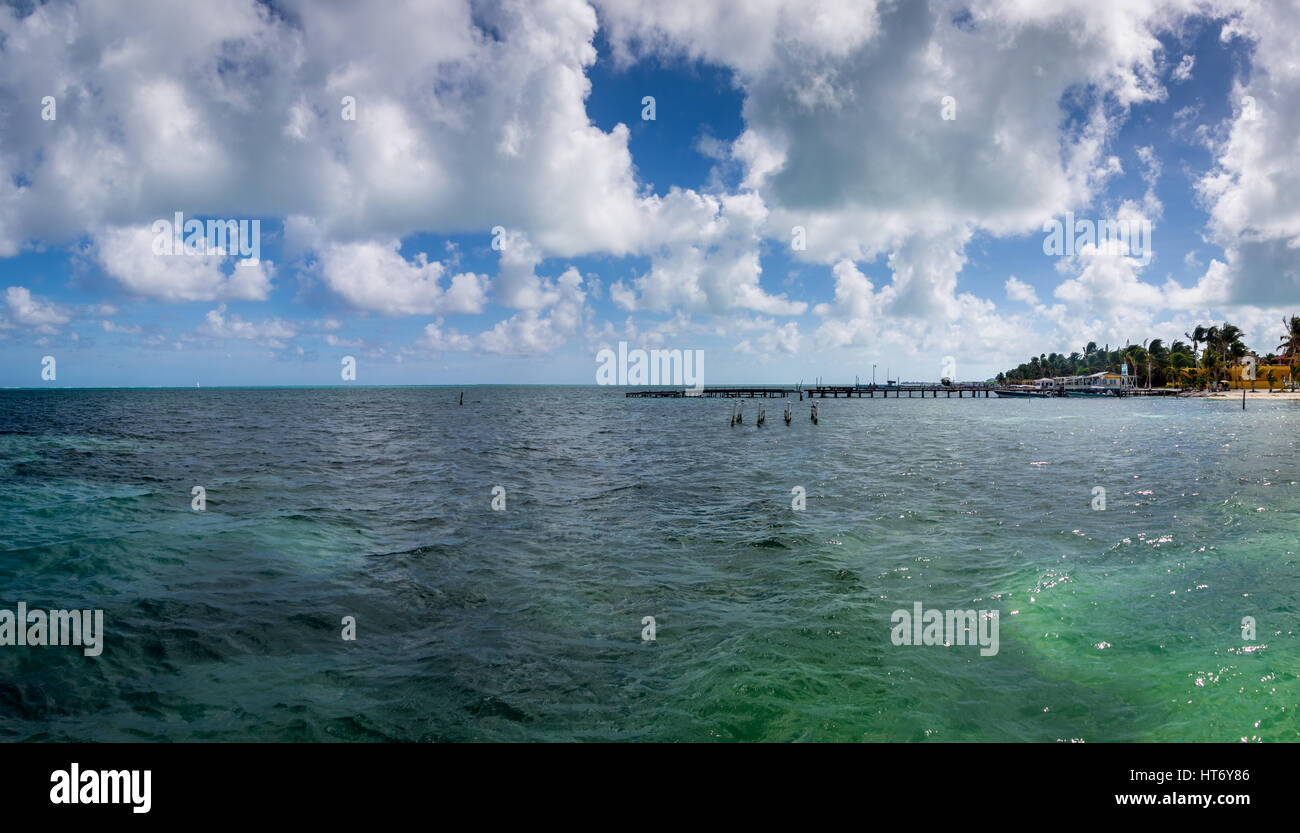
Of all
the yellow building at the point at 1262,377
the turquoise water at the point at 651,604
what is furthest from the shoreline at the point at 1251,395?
the turquoise water at the point at 651,604

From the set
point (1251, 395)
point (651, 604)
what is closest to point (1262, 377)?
point (1251, 395)

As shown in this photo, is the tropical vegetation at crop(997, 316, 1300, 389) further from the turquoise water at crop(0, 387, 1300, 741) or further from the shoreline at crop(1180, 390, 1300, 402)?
the turquoise water at crop(0, 387, 1300, 741)

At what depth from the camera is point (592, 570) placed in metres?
16.9

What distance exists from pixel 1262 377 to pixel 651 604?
202209 mm

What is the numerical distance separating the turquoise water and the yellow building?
161 metres

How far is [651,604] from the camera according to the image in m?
14.3

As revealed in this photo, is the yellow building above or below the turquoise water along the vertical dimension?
above

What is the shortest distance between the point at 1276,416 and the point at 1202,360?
106m

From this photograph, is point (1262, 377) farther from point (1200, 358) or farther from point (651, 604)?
point (651, 604)

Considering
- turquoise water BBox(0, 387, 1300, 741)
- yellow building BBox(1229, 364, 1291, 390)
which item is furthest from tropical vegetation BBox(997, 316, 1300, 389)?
turquoise water BBox(0, 387, 1300, 741)

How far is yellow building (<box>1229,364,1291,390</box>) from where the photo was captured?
142000 millimetres
